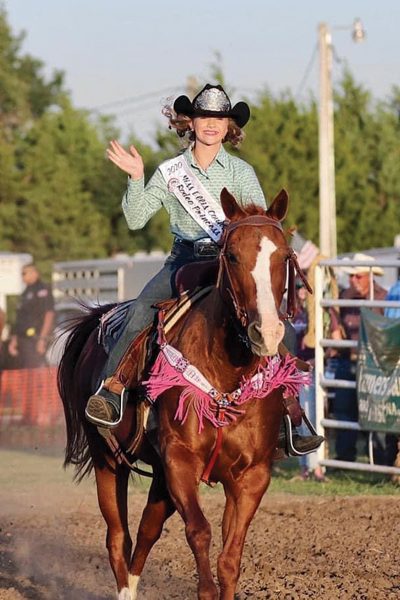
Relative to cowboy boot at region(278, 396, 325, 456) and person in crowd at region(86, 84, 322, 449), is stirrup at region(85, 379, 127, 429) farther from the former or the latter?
cowboy boot at region(278, 396, 325, 456)

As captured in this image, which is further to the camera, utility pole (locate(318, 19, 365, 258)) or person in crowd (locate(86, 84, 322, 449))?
utility pole (locate(318, 19, 365, 258))

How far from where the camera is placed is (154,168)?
36.7 meters

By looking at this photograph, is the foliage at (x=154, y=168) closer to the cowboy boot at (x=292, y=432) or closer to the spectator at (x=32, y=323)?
the spectator at (x=32, y=323)

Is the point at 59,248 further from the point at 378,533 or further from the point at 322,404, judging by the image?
the point at 378,533

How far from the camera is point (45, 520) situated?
10094mm

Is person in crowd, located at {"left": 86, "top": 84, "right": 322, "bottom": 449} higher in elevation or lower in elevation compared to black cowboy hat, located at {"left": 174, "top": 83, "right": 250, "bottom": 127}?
lower

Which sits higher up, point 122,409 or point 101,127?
point 101,127

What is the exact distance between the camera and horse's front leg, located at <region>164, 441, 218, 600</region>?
575 cm

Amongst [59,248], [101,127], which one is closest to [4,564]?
[59,248]

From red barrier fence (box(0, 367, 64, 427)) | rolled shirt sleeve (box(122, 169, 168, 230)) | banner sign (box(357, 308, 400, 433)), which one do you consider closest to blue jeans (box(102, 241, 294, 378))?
rolled shirt sleeve (box(122, 169, 168, 230))

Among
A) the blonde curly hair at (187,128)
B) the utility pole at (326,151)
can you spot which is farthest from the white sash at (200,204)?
the utility pole at (326,151)

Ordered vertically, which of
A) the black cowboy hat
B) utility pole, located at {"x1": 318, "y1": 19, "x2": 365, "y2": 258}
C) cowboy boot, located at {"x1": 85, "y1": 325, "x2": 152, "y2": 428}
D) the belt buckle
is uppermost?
utility pole, located at {"x1": 318, "y1": 19, "x2": 365, "y2": 258}

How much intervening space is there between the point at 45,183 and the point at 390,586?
30.8 meters

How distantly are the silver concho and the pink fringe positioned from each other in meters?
1.29
